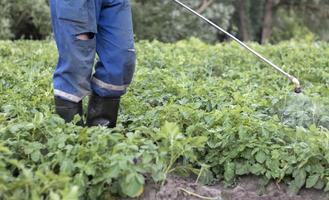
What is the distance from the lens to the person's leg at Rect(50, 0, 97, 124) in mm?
3578

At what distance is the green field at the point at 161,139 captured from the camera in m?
2.88

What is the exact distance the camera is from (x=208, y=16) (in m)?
15.5

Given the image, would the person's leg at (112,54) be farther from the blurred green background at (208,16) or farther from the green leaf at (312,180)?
the blurred green background at (208,16)

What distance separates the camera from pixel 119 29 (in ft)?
12.5

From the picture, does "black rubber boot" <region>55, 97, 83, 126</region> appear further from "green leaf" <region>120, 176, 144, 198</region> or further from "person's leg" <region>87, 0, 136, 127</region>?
"green leaf" <region>120, 176, 144, 198</region>

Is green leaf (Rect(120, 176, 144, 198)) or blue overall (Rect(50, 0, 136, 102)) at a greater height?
blue overall (Rect(50, 0, 136, 102))

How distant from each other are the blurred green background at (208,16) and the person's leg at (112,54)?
7828 millimetres

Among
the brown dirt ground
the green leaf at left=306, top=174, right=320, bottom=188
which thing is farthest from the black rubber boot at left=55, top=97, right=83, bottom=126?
the green leaf at left=306, top=174, right=320, bottom=188

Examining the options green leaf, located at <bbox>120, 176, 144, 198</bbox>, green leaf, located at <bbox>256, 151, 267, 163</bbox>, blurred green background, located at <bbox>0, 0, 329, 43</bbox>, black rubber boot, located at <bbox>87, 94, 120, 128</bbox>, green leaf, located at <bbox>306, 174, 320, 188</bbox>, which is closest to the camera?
green leaf, located at <bbox>120, 176, 144, 198</bbox>

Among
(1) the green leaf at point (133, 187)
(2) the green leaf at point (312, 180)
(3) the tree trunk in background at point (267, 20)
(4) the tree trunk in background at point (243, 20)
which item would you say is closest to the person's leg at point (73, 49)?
(1) the green leaf at point (133, 187)

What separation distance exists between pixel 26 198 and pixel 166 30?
1268 centimetres

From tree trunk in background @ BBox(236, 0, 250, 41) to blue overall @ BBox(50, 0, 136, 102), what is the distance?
14426 mm

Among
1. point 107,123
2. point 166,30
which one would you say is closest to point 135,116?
point 107,123

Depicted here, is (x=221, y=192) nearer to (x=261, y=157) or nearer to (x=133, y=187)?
(x=261, y=157)
